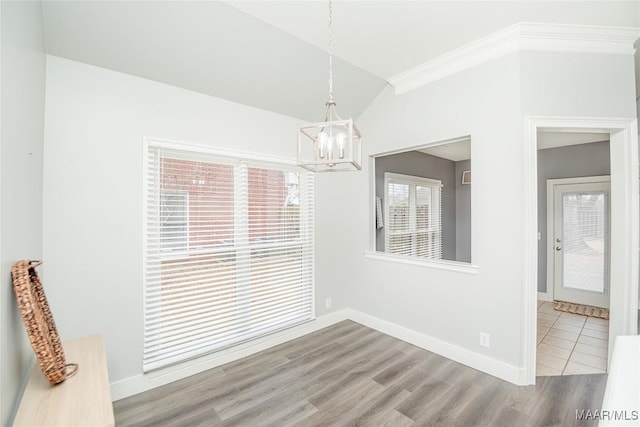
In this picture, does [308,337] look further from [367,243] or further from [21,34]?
[21,34]

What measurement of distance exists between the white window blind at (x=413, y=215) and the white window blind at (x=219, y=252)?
5.53 feet

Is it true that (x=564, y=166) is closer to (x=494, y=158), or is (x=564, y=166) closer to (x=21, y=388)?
(x=494, y=158)

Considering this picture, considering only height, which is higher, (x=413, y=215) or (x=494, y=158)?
(x=494, y=158)

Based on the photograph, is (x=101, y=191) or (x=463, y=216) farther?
(x=463, y=216)

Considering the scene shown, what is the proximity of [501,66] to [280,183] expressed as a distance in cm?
242

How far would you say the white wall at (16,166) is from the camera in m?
1.09

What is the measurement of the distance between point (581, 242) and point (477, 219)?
131 inches

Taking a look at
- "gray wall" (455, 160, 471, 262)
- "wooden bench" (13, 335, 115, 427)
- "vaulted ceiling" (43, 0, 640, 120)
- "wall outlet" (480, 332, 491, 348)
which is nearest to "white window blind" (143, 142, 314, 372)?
"vaulted ceiling" (43, 0, 640, 120)

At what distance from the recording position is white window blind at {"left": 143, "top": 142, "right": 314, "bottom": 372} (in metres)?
2.45

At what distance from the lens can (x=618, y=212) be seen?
7.92ft

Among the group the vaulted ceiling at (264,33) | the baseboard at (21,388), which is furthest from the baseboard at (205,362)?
the vaulted ceiling at (264,33)

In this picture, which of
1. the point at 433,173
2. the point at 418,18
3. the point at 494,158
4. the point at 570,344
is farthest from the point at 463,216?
the point at 418,18

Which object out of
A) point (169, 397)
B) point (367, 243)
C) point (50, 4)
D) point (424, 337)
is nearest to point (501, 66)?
point (367, 243)

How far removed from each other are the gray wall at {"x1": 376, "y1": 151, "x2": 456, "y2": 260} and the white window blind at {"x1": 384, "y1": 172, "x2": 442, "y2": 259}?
0.41ft
